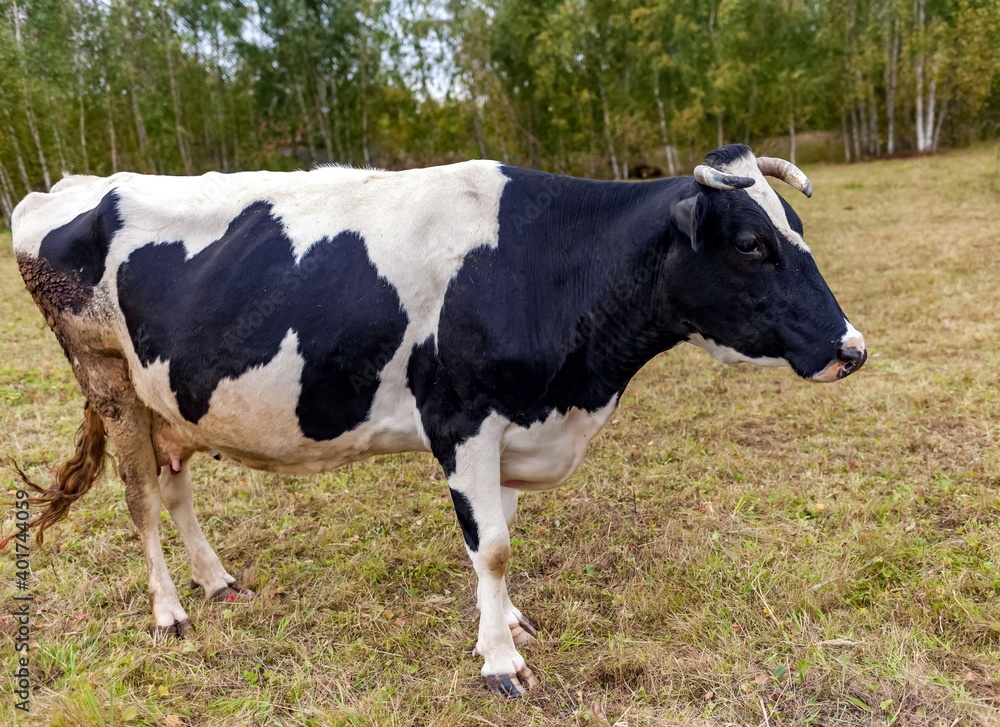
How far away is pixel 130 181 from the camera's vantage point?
362 cm

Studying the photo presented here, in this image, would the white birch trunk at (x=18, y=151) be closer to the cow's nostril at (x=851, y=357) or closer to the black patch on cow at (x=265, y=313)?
the black patch on cow at (x=265, y=313)

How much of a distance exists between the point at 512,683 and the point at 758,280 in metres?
1.93

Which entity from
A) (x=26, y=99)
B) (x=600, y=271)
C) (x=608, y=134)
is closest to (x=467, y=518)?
(x=600, y=271)

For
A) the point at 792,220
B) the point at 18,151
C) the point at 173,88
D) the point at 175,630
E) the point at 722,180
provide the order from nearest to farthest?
1. the point at 722,180
2. the point at 792,220
3. the point at 175,630
4. the point at 18,151
5. the point at 173,88

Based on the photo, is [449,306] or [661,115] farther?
[661,115]

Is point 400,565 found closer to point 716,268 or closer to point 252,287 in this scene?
point 252,287

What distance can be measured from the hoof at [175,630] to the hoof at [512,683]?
152cm

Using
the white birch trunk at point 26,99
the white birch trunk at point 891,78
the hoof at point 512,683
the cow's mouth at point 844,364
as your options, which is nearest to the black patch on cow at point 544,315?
the cow's mouth at point 844,364

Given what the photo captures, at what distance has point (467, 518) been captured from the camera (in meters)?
3.08

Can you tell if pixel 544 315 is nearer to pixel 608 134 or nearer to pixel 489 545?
pixel 489 545

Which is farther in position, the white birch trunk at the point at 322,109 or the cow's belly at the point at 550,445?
the white birch trunk at the point at 322,109

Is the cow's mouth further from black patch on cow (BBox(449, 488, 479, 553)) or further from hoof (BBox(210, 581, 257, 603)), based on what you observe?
hoof (BBox(210, 581, 257, 603))

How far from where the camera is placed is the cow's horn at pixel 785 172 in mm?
3092

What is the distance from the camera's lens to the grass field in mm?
2941
